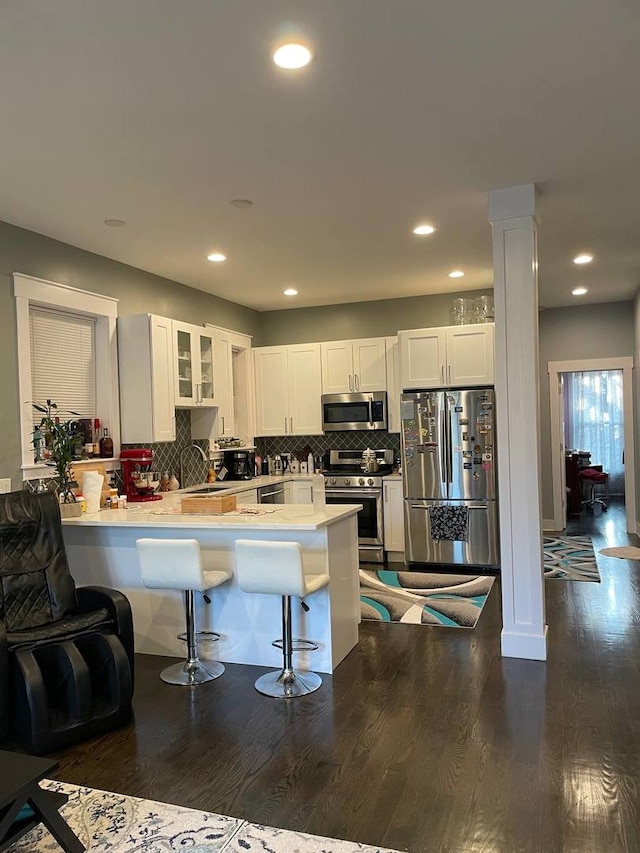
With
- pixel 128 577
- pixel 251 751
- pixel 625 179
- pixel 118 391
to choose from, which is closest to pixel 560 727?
pixel 251 751

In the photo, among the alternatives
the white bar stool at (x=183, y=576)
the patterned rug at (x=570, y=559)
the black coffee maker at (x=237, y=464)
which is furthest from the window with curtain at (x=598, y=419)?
the white bar stool at (x=183, y=576)

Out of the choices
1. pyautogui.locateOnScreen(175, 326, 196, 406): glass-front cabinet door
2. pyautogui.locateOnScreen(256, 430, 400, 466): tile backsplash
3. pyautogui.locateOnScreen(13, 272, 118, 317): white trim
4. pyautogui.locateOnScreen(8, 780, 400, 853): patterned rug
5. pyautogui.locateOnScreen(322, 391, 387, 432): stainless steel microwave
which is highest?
pyautogui.locateOnScreen(13, 272, 118, 317): white trim

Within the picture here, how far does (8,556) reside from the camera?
135 inches

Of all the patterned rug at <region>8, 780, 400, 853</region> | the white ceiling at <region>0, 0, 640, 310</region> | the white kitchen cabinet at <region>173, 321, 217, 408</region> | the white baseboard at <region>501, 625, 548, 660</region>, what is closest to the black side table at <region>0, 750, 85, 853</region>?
the patterned rug at <region>8, 780, 400, 853</region>

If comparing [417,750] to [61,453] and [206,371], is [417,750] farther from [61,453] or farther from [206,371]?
[206,371]

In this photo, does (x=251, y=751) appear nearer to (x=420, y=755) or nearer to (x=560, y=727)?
(x=420, y=755)

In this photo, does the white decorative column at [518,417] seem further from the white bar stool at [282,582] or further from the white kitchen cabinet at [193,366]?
the white kitchen cabinet at [193,366]

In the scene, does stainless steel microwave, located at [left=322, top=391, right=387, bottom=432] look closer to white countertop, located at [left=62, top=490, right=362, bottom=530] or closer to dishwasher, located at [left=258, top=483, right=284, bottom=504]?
dishwasher, located at [left=258, top=483, right=284, bottom=504]

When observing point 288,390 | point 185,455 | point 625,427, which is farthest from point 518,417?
point 625,427

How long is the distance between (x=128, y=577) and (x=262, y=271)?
293cm

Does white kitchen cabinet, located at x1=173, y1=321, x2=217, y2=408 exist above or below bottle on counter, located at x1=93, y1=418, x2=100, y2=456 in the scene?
above

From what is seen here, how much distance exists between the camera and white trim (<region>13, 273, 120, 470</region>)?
4.30m

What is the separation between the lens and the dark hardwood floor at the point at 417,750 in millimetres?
2344

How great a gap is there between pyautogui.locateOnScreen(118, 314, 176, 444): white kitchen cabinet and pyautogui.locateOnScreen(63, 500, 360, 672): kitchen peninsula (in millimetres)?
985
